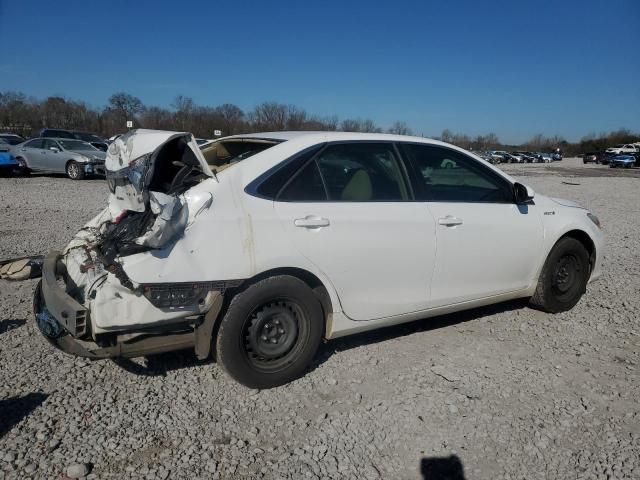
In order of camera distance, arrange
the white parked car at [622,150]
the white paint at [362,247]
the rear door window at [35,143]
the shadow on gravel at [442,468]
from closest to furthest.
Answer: the shadow on gravel at [442,468] < the white paint at [362,247] < the rear door window at [35,143] < the white parked car at [622,150]

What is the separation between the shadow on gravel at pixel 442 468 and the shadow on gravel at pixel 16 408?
7.51ft

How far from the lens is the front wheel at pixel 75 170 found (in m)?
16.9

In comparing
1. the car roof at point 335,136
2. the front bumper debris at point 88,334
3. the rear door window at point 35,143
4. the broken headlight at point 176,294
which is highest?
the car roof at point 335,136

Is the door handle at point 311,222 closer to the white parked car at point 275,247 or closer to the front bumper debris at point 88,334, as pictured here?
the white parked car at point 275,247

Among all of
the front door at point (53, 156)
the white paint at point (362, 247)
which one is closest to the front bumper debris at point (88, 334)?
the white paint at point (362, 247)

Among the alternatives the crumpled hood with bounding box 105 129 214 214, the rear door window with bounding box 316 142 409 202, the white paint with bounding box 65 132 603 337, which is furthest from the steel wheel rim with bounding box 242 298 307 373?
the crumpled hood with bounding box 105 129 214 214

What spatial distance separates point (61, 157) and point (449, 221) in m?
17.1

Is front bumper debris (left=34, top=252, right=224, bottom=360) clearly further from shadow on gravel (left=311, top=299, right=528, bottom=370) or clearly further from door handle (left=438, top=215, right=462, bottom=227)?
door handle (left=438, top=215, right=462, bottom=227)

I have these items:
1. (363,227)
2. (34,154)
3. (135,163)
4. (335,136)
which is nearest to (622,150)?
(34,154)

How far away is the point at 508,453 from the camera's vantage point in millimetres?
2689

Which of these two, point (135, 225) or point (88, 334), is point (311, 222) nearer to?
point (135, 225)

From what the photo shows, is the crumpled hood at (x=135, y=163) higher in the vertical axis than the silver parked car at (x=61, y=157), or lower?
higher

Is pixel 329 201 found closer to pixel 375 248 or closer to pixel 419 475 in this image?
pixel 375 248

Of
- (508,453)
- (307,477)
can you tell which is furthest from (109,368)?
(508,453)
